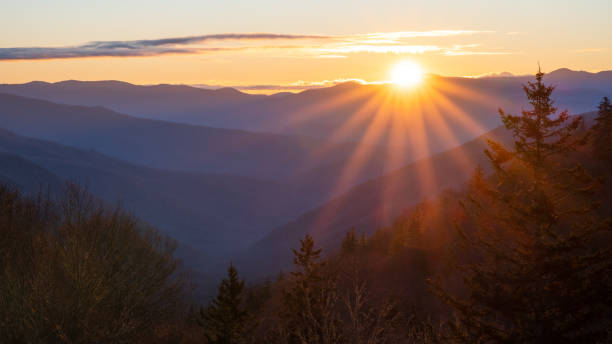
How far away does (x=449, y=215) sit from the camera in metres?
61.6

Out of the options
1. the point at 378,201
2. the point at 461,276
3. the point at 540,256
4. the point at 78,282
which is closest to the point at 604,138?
the point at 461,276

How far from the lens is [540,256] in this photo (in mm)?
15203

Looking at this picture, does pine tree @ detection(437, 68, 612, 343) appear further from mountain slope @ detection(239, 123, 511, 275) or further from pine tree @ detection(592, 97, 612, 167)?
mountain slope @ detection(239, 123, 511, 275)

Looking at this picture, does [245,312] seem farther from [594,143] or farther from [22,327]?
[594,143]

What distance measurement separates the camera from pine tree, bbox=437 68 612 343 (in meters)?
14.9

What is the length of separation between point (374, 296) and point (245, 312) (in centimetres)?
2258

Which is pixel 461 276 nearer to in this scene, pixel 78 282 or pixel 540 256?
pixel 540 256

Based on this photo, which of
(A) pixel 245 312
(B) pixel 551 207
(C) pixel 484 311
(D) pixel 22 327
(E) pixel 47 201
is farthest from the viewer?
(E) pixel 47 201

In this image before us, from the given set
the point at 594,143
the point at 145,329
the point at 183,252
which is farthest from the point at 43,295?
the point at 183,252

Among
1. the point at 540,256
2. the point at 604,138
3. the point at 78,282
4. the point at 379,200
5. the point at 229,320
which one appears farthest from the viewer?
the point at 379,200

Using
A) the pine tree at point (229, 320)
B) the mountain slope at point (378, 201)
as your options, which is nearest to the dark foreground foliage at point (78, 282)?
the pine tree at point (229, 320)

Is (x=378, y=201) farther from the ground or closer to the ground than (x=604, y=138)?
closer to the ground

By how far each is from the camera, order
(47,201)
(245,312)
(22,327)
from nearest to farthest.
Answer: (22,327), (245,312), (47,201)

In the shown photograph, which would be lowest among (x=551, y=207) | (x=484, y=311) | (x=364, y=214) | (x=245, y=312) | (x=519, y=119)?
(x=364, y=214)
